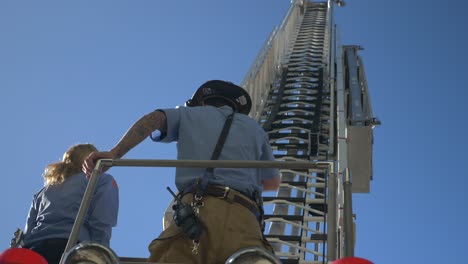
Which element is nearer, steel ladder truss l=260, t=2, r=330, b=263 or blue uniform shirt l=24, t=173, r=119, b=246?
blue uniform shirt l=24, t=173, r=119, b=246

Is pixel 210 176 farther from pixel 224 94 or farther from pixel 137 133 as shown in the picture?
pixel 224 94

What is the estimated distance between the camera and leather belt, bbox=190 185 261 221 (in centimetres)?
317

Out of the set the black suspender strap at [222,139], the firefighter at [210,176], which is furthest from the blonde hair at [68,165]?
the black suspender strap at [222,139]

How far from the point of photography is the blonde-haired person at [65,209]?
12.4 feet

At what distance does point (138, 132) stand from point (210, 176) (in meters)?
0.41

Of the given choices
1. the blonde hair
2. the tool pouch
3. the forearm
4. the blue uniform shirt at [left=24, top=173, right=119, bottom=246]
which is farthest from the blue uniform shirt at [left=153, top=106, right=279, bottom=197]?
the blonde hair

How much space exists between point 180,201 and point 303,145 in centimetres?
541

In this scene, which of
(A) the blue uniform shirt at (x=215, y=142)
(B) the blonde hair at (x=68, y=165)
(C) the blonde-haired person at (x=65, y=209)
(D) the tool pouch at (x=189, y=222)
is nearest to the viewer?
(D) the tool pouch at (x=189, y=222)

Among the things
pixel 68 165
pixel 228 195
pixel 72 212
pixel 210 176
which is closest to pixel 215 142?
pixel 210 176

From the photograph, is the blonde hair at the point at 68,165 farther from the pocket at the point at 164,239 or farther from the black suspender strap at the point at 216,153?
the pocket at the point at 164,239

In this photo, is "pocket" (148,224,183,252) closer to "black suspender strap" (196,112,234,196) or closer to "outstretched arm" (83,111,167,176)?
"black suspender strap" (196,112,234,196)

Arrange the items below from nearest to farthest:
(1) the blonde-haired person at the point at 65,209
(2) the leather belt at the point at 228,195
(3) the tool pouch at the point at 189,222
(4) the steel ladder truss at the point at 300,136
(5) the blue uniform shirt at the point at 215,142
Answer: (3) the tool pouch at the point at 189,222
(2) the leather belt at the point at 228,195
(5) the blue uniform shirt at the point at 215,142
(1) the blonde-haired person at the point at 65,209
(4) the steel ladder truss at the point at 300,136

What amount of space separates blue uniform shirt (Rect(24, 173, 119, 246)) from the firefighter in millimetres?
527

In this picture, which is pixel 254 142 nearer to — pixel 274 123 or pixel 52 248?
pixel 52 248
